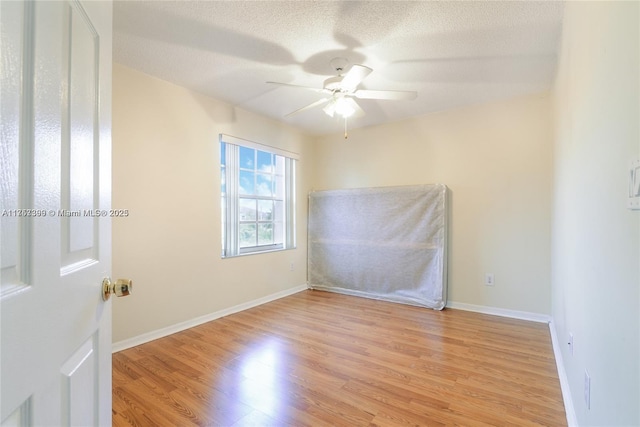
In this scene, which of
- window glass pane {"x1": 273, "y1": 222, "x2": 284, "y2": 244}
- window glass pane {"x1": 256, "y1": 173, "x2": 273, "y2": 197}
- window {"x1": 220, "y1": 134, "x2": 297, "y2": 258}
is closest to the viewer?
window {"x1": 220, "y1": 134, "x2": 297, "y2": 258}

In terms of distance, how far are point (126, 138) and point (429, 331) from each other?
3.13m

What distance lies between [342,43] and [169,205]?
6.69ft

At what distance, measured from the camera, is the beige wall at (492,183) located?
10.0 ft

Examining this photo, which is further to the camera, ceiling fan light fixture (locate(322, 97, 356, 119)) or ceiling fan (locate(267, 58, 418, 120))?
ceiling fan light fixture (locate(322, 97, 356, 119))

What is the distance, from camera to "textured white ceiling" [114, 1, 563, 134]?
1833 millimetres

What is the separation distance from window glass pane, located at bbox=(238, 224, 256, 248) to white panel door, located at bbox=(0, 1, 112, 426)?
282 centimetres

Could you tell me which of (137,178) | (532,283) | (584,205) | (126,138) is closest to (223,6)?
(126,138)

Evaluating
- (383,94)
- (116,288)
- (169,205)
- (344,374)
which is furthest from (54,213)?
(169,205)

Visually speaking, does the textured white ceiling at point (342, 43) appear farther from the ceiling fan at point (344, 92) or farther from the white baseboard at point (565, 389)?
the white baseboard at point (565, 389)

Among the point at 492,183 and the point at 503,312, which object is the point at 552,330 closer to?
the point at 503,312

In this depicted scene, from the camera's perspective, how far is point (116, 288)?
812 mm

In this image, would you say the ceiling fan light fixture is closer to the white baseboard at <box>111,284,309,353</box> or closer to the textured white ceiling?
the textured white ceiling

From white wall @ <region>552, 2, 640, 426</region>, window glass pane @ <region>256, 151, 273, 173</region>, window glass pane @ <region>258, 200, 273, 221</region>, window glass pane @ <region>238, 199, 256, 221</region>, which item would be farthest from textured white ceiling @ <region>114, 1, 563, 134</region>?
window glass pane @ <region>258, 200, 273, 221</region>

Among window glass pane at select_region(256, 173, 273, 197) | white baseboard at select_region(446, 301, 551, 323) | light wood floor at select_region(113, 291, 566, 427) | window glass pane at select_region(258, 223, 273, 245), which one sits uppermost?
window glass pane at select_region(256, 173, 273, 197)
